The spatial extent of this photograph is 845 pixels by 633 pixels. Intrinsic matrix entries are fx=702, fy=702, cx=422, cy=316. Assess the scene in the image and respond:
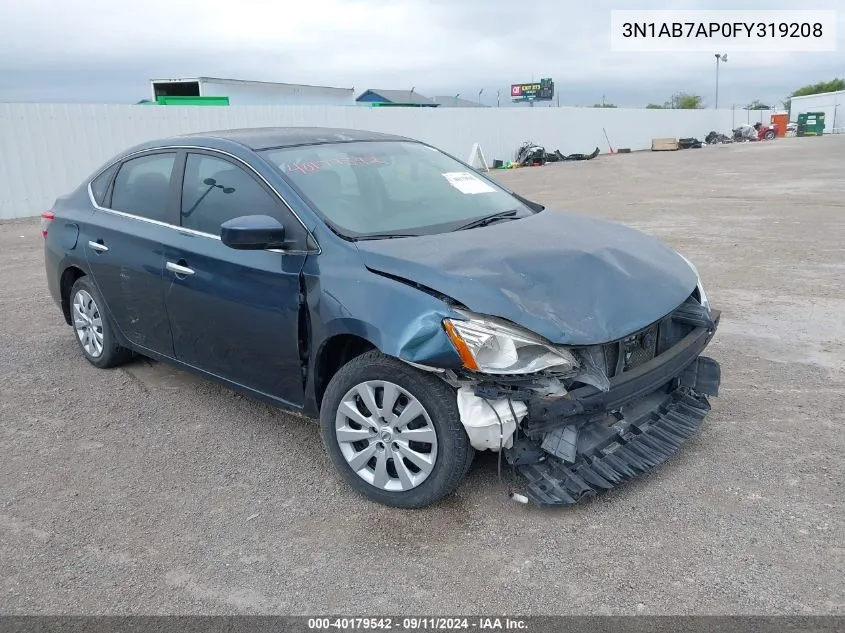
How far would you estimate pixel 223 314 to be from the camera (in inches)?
148

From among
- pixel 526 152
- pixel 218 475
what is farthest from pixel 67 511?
pixel 526 152

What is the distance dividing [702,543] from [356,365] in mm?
1634

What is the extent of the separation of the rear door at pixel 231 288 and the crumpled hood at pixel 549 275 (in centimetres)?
55

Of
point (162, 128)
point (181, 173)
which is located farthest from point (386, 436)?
point (162, 128)

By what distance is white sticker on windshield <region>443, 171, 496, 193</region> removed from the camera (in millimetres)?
4305

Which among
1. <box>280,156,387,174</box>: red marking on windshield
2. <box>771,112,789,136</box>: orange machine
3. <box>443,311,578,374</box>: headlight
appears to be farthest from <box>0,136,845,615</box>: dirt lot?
<box>771,112,789,136</box>: orange machine

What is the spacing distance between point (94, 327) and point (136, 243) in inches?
42.8

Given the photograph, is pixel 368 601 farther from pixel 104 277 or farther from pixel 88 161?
pixel 88 161

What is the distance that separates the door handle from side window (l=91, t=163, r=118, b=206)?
1.25 metres

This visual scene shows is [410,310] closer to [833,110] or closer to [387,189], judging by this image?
[387,189]

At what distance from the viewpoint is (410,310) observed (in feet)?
9.77

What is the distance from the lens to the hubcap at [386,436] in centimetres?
306

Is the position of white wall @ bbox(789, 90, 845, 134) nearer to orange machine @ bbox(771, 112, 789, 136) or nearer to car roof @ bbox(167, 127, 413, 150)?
orange machine @ bbox(771, 112, 789, 136)

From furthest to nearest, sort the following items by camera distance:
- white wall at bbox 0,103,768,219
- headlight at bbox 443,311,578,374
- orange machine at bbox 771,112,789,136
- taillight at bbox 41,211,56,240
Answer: orange machine at bbox 771,112,789,136 < white wall at bbox 0,103,768,219 < taillight at bbox 41,211,56,240 < headlight at bbox 443,311,578,374
